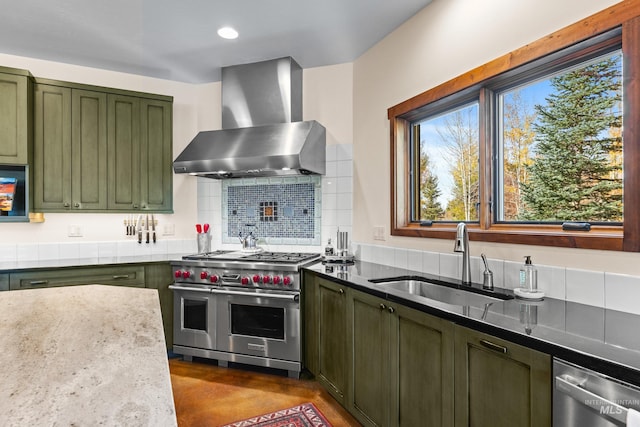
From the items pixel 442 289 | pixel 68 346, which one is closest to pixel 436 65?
pixel 442 289

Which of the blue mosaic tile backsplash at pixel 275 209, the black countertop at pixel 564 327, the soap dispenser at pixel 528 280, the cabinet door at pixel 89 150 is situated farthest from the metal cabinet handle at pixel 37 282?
the soap dispenser at pixel 528 280

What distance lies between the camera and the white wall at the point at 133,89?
10.8 feet

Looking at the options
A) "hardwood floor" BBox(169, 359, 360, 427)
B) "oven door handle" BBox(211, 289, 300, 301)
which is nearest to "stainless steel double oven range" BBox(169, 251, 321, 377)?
"oven door handle" BBox(211, 289, 300, 301)

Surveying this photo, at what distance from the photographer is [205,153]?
3248mm

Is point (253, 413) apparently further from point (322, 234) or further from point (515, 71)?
point (515, 71)

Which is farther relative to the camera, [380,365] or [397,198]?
[397,198]

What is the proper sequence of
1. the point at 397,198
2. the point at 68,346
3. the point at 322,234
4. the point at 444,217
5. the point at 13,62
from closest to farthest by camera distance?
the point at 68,346 < the point at 444,217 < the point at 397,198 < the point at 13,62 < the point at 322,234

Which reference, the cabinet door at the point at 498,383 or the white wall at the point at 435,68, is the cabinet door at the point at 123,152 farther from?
the cabinet door at the point at 498,383

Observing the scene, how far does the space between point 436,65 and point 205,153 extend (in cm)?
196

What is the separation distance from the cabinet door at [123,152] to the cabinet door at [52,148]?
0.31m

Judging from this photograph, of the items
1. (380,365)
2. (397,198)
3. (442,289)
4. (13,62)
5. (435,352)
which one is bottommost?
(380,365)

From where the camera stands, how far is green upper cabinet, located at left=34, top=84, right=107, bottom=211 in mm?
3145

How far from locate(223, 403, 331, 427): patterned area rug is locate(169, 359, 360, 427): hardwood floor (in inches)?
1.9

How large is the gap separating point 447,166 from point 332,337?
1.39 meters
